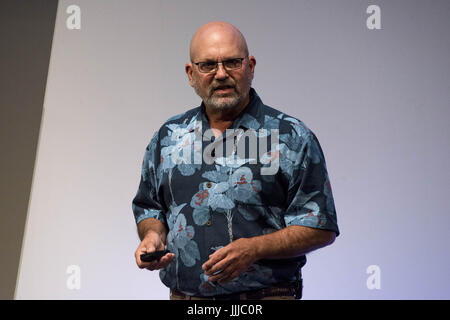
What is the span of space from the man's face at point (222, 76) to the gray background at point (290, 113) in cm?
102

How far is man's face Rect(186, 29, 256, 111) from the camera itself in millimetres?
1608

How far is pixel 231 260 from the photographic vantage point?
1408 millimetres

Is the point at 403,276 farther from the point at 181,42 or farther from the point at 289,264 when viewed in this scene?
the point at 181,42

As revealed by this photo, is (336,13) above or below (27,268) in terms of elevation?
above

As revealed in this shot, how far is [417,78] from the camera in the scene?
2.59 m

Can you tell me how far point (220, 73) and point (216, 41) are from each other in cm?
9

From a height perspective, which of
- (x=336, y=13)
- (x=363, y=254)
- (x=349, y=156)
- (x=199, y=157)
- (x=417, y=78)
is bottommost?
(x=363, y=254)

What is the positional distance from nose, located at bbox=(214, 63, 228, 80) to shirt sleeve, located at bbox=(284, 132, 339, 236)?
28cm

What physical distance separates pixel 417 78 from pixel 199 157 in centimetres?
136

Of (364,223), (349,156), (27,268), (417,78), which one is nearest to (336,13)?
(417,78)

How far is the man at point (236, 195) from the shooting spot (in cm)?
151

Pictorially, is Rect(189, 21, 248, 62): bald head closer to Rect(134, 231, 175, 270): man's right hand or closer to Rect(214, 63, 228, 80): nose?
Rect(214, 63, 228, 80): nose

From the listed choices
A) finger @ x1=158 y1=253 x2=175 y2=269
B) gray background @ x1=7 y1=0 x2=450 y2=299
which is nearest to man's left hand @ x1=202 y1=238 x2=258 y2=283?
finger @ x1=158 y1=253 x2=175 y2=269

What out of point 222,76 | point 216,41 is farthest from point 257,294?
point 216,41
